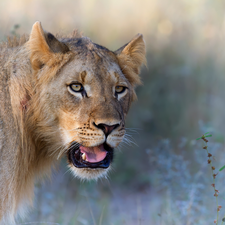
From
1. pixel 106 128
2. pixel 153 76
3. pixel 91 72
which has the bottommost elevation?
pixel 106 128

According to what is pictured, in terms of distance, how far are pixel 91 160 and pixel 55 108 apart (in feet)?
1.75

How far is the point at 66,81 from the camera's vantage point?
9.50 ft

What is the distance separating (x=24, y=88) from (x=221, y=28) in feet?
21.1

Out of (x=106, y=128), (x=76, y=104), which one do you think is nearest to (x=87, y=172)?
(x=106, y=128)

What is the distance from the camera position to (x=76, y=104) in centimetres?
287

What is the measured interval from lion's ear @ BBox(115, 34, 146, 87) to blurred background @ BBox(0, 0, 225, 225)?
342 cm

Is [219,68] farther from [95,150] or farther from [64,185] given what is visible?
[95,150]

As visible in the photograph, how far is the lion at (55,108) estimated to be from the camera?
9.14ft

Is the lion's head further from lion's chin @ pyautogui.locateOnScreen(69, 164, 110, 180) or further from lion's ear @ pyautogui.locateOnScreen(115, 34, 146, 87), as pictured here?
lion's ear @ pyautogui.locateOnScreen(115, 34, 146, 87)

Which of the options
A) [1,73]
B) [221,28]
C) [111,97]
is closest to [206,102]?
[221,28]

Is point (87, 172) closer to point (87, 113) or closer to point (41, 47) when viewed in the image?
point (87, 113)

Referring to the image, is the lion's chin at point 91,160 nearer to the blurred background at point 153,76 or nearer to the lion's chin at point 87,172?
the lion's chin at point 87,172

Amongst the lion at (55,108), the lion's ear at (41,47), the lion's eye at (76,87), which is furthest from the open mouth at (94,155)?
the lion's ear at (41,47)

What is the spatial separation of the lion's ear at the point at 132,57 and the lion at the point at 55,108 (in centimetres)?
28
